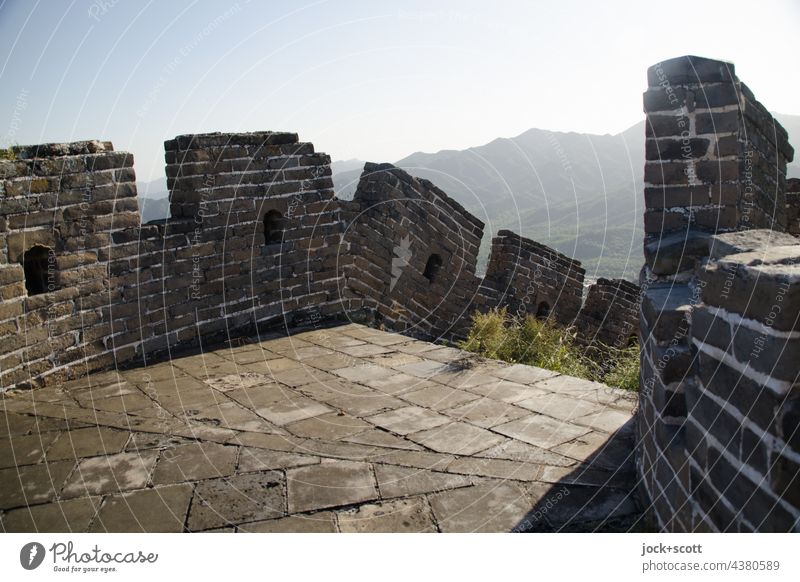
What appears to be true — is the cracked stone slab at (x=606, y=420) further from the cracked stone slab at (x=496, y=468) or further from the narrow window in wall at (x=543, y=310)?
the narrow window in wall at (x=543, y=310)

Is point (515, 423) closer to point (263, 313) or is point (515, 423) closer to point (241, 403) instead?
point (241, 403)

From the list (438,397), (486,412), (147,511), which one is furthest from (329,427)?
(147,511)

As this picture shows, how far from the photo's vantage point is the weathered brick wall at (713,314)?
1.57 meters

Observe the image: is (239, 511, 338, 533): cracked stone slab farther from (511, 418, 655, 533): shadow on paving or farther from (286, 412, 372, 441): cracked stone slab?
(286, 412, 372, 441): cracked stone slab

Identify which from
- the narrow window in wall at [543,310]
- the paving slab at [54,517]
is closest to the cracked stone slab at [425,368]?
the paving slab at [54,517]

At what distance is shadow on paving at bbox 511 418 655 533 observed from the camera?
2576mm

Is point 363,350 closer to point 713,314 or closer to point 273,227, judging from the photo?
point 273,227

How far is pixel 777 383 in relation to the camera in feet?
5.05

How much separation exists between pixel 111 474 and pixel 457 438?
1.79m

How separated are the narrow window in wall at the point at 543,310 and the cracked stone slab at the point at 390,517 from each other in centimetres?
675

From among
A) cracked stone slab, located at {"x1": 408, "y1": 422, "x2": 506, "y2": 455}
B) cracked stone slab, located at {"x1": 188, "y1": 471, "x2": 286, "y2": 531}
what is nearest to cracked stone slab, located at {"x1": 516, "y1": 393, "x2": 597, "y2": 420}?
cracked stone slab, located at {"x1": 408, "y1": 422, "x2": 506, "y2": 455}

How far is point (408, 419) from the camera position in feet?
12.5

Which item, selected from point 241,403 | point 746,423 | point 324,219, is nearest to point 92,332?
point 241,403

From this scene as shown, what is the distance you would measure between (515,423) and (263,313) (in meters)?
3.18
